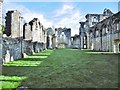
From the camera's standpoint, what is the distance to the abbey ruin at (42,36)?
15643mm

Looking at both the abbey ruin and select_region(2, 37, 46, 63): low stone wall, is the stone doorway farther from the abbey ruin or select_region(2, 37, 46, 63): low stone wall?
select_region(2, 37, 46, 63): low stone wall

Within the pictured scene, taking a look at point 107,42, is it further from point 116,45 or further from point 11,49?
point 11,49

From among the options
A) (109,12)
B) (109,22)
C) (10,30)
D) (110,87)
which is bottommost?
(110,87)

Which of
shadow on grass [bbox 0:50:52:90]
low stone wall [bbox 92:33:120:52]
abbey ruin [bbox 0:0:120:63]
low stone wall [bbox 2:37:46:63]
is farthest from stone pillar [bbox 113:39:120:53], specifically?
shadow on grass [bbox 0:50:52:90]

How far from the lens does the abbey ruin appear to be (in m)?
15.6

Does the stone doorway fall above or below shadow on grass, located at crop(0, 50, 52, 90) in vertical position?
above

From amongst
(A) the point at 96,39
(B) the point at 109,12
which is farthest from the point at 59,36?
(A) the point at 96,39

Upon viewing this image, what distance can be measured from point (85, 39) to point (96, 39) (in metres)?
14.6

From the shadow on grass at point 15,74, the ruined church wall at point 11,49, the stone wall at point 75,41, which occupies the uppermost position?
the stone wall at point 75,41

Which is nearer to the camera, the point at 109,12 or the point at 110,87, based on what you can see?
the point at 110,87

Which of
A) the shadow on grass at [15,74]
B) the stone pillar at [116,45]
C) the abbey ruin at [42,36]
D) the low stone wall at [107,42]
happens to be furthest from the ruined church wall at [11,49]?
the low stone wall at [107,42]

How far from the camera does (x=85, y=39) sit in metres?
63.7

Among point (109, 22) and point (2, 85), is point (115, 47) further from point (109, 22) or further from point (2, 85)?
point (2, 85)

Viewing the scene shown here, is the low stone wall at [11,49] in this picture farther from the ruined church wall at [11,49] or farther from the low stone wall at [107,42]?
the low stone wall at [107,42]
